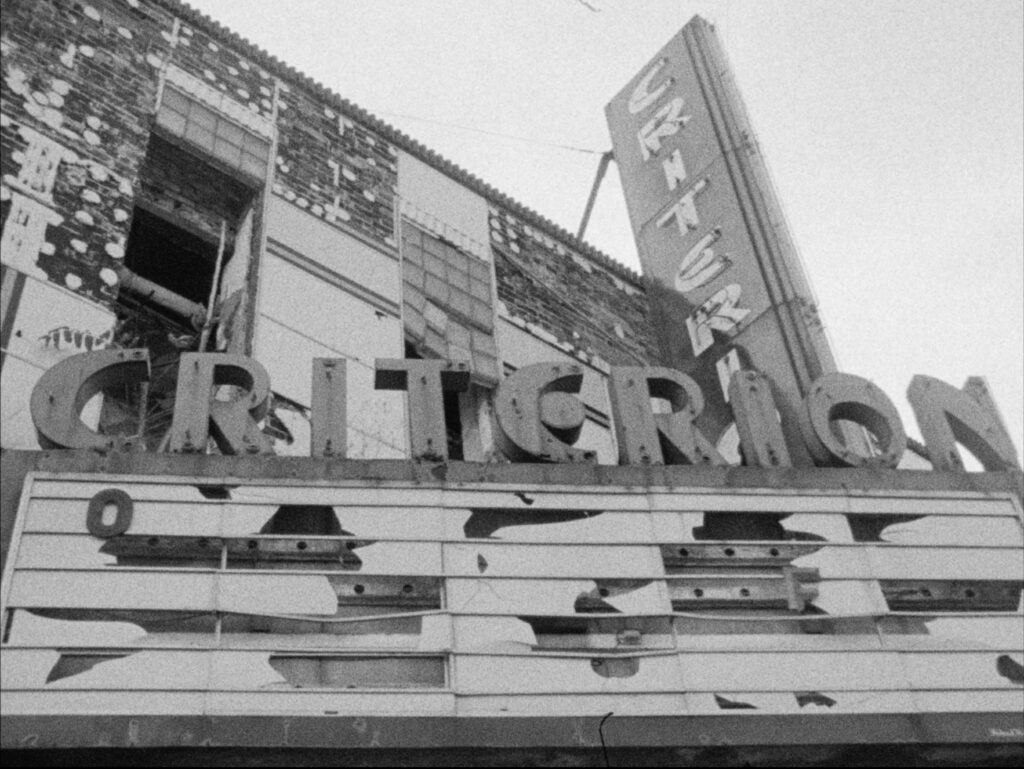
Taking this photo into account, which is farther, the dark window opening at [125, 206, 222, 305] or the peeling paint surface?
the dark window opening at [125, 206, 222, 305]

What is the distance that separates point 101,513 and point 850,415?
19.2ft

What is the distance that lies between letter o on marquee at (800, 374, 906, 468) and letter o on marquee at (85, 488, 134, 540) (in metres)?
5.22

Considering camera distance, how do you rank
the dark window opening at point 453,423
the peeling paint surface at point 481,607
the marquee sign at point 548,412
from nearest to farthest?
the peeling paint surface at point 481,607
the marquee sign at point 548,412
the dark window opening at point 453,423

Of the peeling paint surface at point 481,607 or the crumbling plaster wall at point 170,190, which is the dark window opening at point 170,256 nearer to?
the crumbling plaster wall at point 170,190

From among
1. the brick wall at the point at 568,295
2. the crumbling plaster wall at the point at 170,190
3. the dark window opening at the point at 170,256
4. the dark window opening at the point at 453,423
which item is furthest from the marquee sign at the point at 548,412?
the brick wall at the point at 568,295

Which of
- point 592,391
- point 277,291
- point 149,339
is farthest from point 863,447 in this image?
point 149,339

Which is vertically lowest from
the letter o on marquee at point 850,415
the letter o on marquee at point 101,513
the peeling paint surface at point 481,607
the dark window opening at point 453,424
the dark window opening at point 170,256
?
the peeling paint surface at point 481,607

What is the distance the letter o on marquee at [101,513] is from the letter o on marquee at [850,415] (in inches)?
206

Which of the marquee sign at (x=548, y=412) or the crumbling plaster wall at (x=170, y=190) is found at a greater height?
the crumbling plaster wall at (x=170, y=190)

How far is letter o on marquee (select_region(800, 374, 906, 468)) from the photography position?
962 centimetres

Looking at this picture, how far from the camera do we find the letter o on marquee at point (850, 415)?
9625 millimetres

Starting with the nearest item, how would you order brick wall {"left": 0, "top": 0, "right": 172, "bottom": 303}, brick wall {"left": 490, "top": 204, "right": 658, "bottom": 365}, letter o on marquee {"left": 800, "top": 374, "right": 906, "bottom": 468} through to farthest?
letter o on marquee {"left": 800, "top": 374, "right": 906, "bottom": 468} → brick wall {"left": 0, "top": 0, "right": 172, "bottom": 303} → brick wall {"left": 490, "top": 204, "right": 658, "bottom": 365}

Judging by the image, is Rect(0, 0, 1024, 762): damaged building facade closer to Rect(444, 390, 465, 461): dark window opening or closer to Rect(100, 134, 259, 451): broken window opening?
Rect(100, 134, 259, 451): broken window opening

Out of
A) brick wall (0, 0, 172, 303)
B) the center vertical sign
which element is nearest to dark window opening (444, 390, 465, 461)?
the center vertical sign
